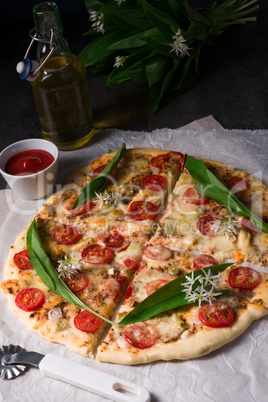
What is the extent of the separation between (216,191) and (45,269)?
4.40 ft

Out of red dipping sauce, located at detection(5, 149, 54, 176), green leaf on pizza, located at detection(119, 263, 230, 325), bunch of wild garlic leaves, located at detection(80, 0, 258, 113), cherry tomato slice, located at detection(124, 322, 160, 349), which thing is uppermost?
bunch of wild garlic leaves, located at detection(80, 0, 258, 113)

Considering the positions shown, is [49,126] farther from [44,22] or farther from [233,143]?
[233,143]

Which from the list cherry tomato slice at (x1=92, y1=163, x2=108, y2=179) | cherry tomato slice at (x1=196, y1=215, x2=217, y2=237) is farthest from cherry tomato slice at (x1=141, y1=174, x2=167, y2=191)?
cherry tomato slice at (x1=196, y1=215, x2=217, y2=237)

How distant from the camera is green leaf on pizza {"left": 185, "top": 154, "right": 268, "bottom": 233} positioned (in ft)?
11.2

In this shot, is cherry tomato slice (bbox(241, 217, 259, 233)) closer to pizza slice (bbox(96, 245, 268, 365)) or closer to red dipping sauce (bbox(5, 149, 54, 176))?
pizza slice (bbox(96, 245, 268, 365))

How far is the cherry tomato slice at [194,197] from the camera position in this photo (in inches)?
150

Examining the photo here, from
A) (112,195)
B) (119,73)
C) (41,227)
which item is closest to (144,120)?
(119,73)

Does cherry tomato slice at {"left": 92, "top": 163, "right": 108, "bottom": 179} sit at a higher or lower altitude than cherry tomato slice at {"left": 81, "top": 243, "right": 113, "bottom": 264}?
higher

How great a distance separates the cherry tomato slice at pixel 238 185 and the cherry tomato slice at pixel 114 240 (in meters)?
0.96

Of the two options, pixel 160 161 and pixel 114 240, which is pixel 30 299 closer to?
pixel 114 240

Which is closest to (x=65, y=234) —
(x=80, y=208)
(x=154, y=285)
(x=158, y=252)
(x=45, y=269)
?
(x=80, y=208)

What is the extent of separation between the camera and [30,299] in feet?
10.7

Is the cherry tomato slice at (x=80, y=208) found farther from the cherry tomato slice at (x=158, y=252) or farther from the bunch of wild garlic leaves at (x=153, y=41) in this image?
the bunch of wild garlic leaves at (x=153, y=41)

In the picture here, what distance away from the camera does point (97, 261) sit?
3439 millimetres
